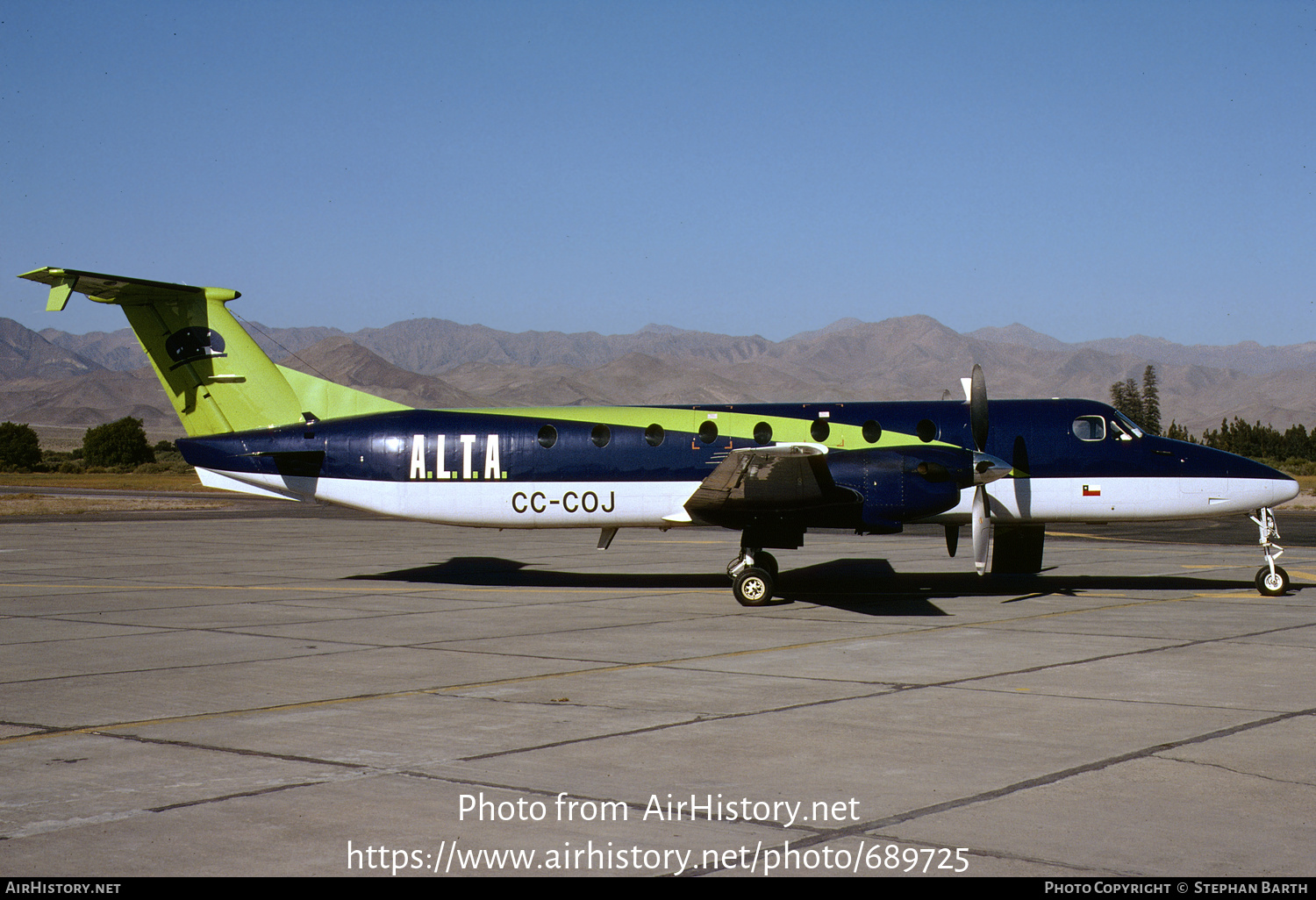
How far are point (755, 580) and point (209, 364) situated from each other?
11.1 meters

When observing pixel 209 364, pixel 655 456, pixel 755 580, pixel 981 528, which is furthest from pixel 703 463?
pixel 209 364

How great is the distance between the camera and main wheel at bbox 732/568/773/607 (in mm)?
17797

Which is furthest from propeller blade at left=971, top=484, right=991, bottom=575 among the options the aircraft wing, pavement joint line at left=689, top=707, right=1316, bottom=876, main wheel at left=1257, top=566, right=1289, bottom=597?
pavement joint line at left=689, top=707, right=1316, bottom=876

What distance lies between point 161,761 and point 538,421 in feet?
40.5

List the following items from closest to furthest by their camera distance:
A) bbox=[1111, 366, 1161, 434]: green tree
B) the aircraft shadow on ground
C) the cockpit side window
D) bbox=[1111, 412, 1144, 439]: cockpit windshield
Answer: the aircraft shadow on ground, the cockpit side window, bbox=[1111, 412, 1144, 439]: cockpit windshield, bbox=[1111, 366, 1161, 434]: green tree

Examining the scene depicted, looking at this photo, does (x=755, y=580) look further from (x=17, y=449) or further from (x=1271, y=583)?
(x=17, y=449)

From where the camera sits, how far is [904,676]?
38.3 feet

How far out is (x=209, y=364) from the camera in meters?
20.6

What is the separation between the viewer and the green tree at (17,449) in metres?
97.7

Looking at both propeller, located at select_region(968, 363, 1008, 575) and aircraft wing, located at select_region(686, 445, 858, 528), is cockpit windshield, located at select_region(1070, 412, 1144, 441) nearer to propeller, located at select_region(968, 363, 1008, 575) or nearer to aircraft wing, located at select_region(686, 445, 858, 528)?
propeller, located at select_region(968, 363, 1008, 575)

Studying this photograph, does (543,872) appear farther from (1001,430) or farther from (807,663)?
(1001,430)

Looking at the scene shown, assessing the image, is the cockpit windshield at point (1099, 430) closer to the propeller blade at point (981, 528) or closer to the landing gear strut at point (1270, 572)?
the propeller blade at point (981, 528)

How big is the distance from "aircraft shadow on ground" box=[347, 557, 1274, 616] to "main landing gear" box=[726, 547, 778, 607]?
755 millimetres

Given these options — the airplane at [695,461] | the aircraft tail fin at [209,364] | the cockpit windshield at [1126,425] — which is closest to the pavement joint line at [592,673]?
the airplane at [695,461]
